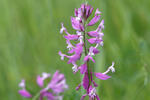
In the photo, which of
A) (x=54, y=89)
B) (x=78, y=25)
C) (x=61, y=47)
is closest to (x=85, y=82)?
(x=78, y=25)

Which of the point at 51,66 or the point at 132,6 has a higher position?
the point at 132,6

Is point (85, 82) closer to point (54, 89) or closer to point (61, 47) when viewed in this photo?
point (54, 89)

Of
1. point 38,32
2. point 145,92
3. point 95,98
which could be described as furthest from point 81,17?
point 38,32

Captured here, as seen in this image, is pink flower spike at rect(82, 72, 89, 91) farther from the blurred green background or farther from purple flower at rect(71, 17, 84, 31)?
the blurred green background

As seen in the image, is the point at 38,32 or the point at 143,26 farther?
the point at 143,26

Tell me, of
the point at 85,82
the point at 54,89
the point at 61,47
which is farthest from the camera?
the point at 61,47

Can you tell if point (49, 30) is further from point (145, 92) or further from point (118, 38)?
point (145, 92)

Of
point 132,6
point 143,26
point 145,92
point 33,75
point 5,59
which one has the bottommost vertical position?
point 145,92

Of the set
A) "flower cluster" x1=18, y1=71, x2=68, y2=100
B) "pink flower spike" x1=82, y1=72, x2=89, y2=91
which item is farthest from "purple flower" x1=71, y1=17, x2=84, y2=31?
"flower cluster" x1=18, y1=71, x2=68, y2=100
